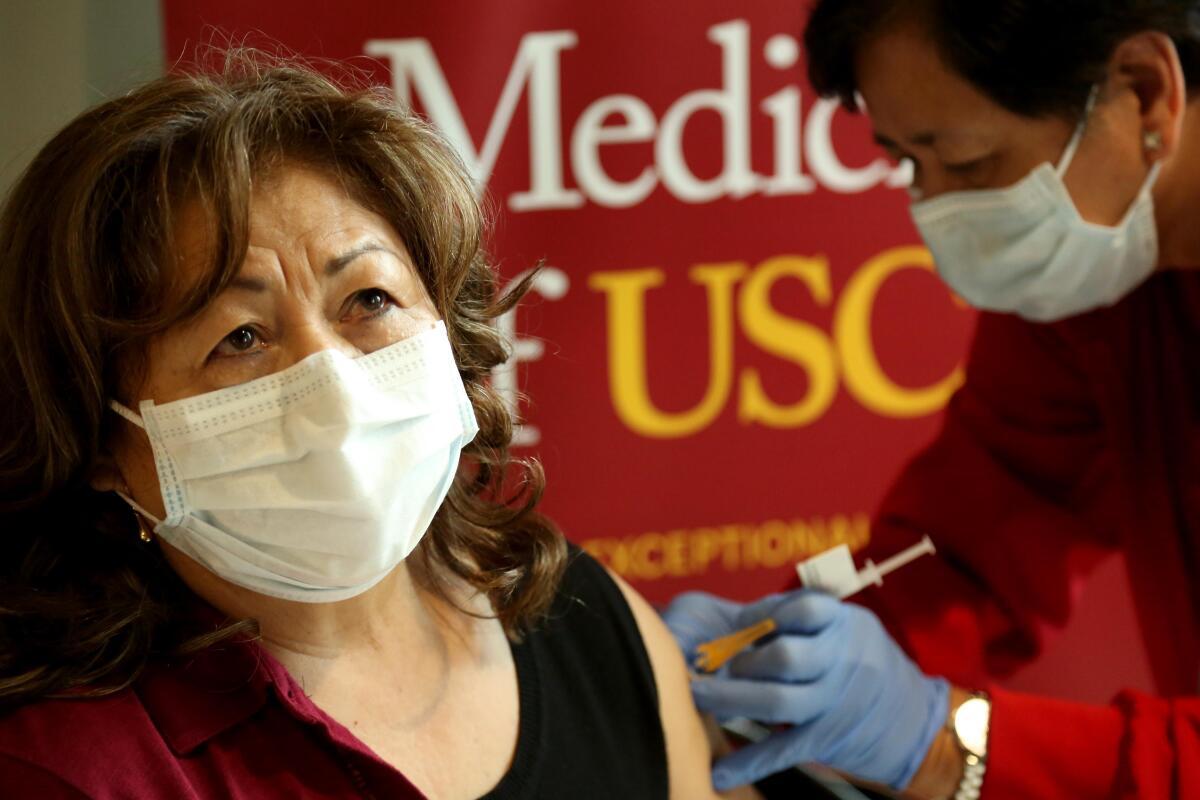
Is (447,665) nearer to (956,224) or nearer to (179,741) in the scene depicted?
(179,741)

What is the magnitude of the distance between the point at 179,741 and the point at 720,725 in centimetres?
72

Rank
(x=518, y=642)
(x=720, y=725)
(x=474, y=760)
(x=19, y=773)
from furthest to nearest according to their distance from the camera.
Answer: (x=720, y=725)
(x=518, y=642)
(x=474, y=760)
(x=19, y=773)

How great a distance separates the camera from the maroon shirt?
1.06m

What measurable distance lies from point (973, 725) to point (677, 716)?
38 centimetres

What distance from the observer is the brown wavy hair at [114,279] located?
3.76 feet

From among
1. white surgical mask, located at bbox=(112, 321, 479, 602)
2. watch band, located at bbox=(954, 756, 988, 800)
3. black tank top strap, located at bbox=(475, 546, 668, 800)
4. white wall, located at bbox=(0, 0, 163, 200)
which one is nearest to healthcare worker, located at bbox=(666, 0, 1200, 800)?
watch band, located at bbox=(954, 756, 988, 800)

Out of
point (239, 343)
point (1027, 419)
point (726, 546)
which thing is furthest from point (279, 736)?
point (726, 546)

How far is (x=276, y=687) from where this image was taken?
117 centimetres

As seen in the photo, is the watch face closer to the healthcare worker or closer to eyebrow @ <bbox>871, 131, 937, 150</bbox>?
the healthcare worker

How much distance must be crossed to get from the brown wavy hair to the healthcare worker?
61 centimetres

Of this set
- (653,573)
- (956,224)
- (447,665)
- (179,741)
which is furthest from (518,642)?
(653,573)

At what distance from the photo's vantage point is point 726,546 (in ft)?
8.59

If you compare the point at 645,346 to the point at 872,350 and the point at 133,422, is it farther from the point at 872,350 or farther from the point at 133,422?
the point at 133,422

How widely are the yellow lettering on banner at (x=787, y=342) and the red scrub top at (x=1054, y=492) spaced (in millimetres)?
575
